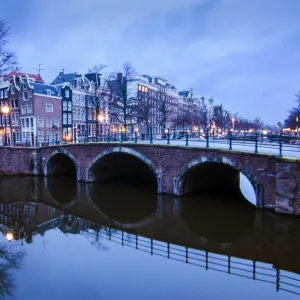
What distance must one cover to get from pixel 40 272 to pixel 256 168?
9.31 metres

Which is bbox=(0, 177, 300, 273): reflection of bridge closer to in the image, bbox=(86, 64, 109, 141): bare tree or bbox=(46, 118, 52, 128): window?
bbox=(86, 64, 109, 141): bare tree

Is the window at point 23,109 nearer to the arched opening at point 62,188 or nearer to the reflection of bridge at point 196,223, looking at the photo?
the arched opening at point 62,188

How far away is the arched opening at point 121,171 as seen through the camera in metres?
22.1

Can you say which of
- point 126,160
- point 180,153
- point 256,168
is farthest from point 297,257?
point 126,160

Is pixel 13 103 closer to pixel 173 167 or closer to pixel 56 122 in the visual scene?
pixel 56 122

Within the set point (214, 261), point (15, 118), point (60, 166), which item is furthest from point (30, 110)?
point (214, 261)

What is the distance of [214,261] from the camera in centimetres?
966

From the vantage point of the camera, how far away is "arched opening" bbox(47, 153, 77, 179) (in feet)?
82.8

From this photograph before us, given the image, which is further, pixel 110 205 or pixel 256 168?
pixel 110 205

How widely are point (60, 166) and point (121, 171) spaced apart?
5583 mm

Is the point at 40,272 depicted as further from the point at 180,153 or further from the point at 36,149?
the point at 36,149

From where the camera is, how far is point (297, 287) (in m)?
7.94

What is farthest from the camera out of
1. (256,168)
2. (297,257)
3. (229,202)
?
(229,202)

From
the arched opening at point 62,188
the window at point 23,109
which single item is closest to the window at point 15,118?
the window at point 23,109
